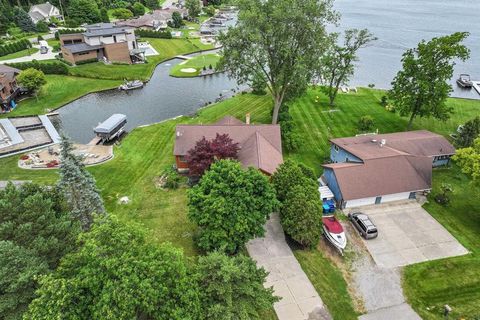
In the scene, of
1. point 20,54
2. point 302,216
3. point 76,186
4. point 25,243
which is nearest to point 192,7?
point 20,54

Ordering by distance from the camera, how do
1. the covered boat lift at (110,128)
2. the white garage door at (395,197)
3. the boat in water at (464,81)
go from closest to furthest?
the white garage door at (395,197) < the covered boat lift at (110,128) < the boat in water at (464,81)

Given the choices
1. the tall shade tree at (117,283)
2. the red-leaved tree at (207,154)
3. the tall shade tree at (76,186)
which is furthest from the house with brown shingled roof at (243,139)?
the tall shade tree at (117,283)

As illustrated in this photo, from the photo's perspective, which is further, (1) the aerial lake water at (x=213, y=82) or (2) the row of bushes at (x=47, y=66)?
(2) the row of bushes at (x=47, y=66)

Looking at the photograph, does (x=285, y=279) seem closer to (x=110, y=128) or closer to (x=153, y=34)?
(x=110, y=128)

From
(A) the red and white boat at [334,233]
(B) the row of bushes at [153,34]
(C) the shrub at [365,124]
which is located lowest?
(B) the row of bushes at [153,34]

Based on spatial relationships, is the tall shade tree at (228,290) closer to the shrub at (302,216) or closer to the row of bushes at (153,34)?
the shrub at (302,216)

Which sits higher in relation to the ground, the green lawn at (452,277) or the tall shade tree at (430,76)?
the tall shade tree at (430,76)

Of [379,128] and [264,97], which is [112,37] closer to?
[264,97]
